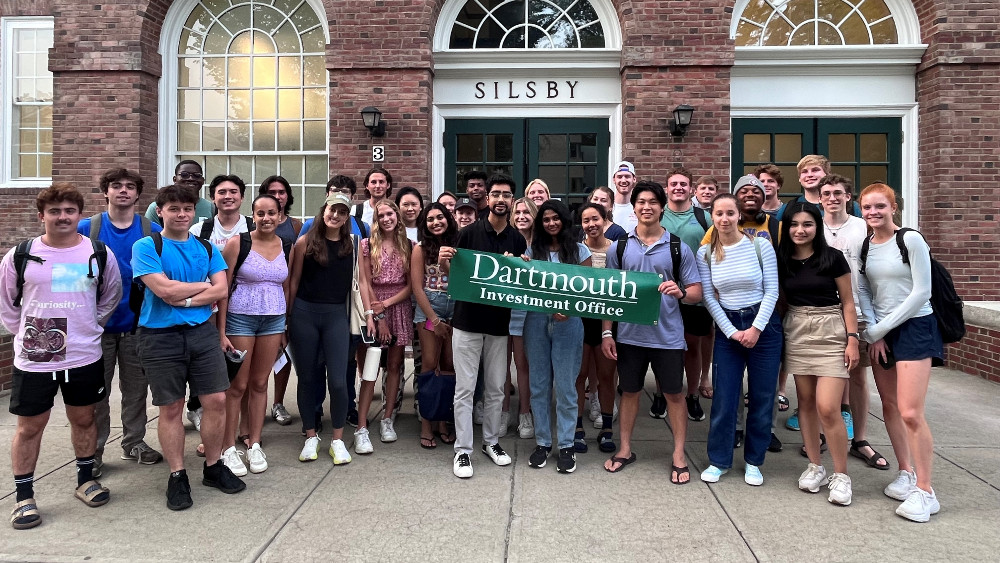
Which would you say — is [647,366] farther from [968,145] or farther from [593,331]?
[968,145]

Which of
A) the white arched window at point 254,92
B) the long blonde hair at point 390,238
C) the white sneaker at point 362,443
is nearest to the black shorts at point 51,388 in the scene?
the white sneaker at point 362,443

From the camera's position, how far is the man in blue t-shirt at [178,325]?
11.3ft

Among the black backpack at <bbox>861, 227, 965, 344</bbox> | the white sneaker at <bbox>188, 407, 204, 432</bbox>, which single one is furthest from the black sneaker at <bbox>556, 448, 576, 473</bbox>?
the white sneaker at <bbox>188, 407, 204, 432</bbox>

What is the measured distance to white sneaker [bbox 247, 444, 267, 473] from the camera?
A: 4039 millimetres

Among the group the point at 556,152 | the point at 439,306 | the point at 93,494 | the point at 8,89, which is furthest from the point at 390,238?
the point at 8,89

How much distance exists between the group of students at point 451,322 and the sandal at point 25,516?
1cm

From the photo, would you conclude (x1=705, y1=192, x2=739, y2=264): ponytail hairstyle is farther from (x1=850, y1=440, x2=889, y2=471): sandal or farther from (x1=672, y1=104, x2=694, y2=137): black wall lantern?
(x1=672, y1=104, x2=694, y2=137): black wall lantern

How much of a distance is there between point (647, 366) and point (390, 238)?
6.96 ft

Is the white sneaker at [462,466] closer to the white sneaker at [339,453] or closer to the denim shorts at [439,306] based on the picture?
the white sneaker at [339,453]

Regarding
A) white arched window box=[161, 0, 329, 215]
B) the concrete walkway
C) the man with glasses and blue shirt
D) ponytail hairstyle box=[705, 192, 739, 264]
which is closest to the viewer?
the concrete walkway

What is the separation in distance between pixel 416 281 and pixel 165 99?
21.7 ft

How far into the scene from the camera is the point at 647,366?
4.09 meters

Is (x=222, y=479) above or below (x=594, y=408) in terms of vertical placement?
below

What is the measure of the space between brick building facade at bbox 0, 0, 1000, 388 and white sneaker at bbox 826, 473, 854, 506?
5.02 meters
